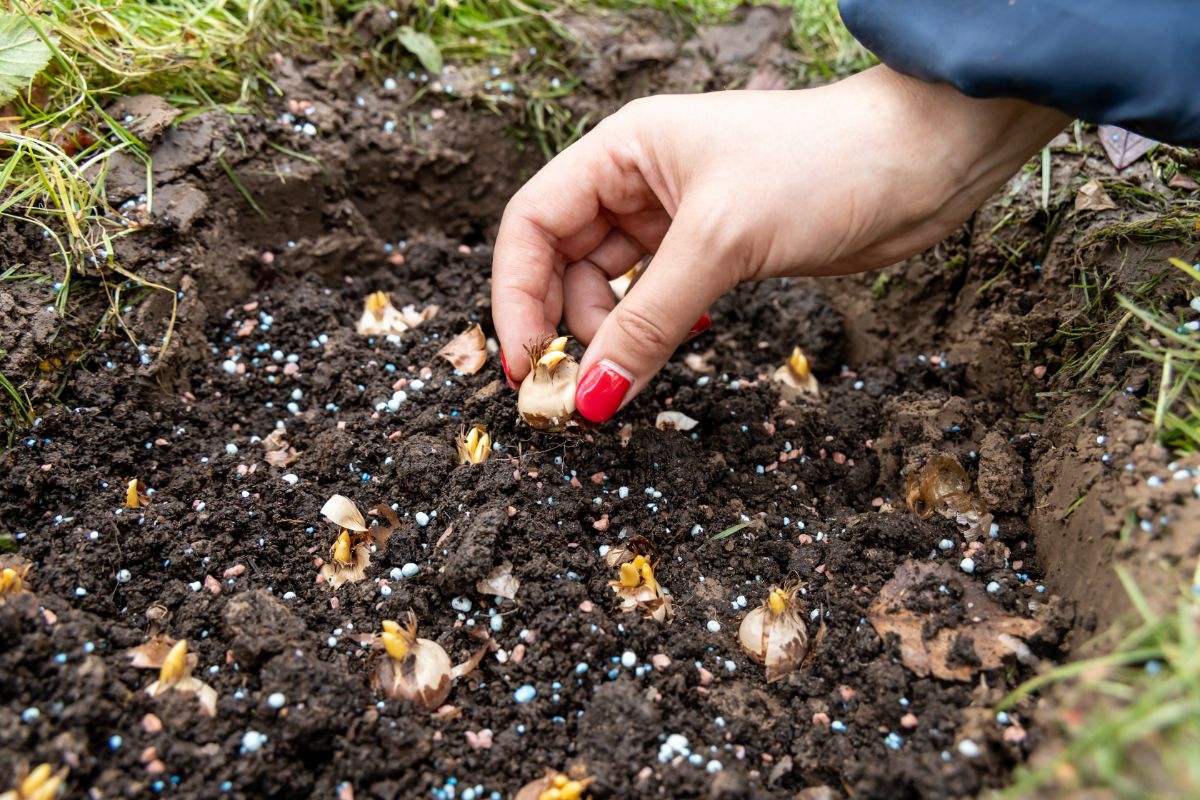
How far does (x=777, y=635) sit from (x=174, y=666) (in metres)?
1.22

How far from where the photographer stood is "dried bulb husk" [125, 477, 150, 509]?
2.08 meters

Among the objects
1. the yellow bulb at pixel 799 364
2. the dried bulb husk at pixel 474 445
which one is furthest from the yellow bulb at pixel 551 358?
the yellow bulb at pixel 799 364

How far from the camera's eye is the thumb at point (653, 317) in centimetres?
190

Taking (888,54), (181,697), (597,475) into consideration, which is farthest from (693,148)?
(181,697)

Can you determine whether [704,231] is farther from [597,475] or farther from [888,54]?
[597,475]

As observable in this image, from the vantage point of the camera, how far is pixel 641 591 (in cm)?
194

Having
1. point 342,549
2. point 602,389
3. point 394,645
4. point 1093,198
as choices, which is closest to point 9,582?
point 342,549

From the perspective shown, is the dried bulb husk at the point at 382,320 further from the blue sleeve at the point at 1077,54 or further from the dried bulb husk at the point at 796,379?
the blue sleeve at the point at 1077,54

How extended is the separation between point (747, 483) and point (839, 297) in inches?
38.2

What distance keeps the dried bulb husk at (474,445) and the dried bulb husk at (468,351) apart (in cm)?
26

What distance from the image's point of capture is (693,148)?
1979 mm

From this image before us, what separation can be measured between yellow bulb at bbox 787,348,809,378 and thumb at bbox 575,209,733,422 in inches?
27.9

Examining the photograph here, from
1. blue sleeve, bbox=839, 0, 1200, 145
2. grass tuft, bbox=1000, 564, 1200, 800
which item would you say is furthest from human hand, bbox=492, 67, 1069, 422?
grass tuft, bbox=1000, 564, 1200, 800

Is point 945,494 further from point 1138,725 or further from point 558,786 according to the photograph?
point 558,786
